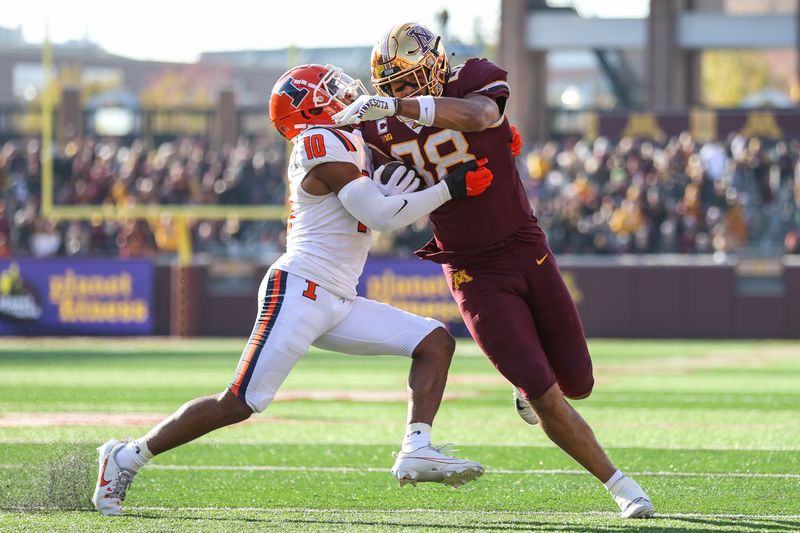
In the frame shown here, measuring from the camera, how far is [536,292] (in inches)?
229

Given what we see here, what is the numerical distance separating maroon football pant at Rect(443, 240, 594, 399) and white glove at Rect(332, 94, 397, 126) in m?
0.82

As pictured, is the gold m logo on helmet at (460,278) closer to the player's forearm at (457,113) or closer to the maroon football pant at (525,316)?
the maroon football pant at (525,316)

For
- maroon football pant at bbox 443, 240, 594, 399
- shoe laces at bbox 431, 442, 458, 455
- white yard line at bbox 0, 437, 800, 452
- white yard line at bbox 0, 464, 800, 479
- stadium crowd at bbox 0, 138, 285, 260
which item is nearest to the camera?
shoe laces at bbox 431, 442, 458, 455

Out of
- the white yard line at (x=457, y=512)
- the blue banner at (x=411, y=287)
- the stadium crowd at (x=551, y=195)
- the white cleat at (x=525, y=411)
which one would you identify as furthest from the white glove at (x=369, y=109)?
the stadium crowd at (x=551, y=195)

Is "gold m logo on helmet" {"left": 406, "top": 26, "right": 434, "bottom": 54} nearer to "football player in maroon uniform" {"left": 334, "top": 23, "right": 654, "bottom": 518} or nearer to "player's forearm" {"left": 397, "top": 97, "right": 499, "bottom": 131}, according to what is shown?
"football player in maroon uniform" {"left": 334, "top": 23, "right": 654, "bottom": 518}

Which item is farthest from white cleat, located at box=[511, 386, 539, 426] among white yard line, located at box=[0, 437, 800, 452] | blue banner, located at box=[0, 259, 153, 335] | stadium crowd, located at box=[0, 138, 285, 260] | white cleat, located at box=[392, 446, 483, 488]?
blue banner, located at box=[0, 259, 153, 335]

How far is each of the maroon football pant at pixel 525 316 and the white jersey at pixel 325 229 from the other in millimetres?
442

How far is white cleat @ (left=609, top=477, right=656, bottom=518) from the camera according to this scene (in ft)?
18.5

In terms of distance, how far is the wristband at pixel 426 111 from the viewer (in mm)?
5398

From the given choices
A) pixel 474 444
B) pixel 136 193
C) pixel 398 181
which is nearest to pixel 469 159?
pixel 398 181

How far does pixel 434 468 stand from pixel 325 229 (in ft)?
3.50

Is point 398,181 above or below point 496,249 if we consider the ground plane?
above

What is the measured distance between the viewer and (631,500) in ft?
18.6

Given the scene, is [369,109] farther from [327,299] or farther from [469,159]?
[327,299]
